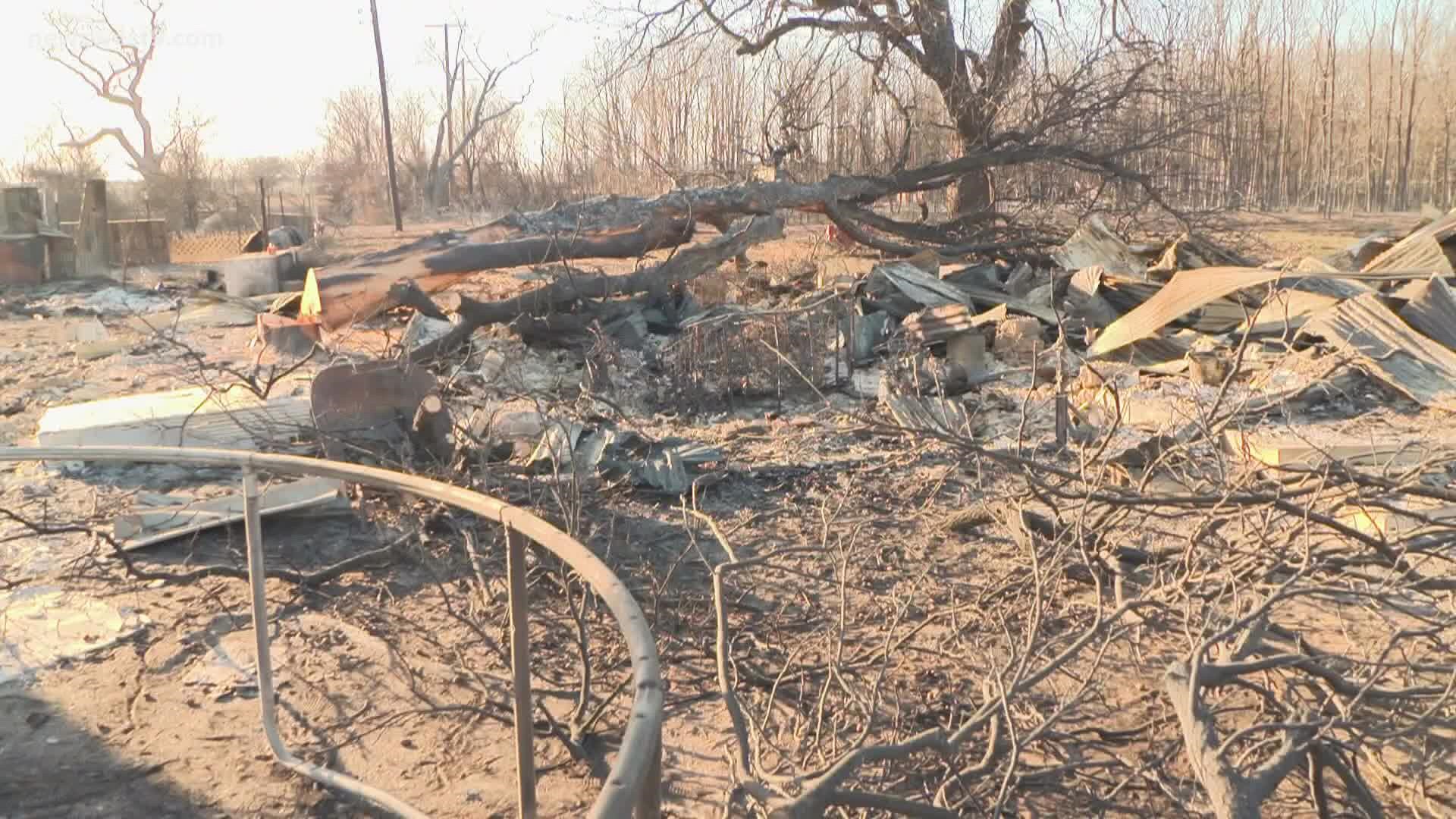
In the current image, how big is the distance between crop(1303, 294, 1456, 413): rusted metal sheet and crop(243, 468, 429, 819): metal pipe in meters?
6.76

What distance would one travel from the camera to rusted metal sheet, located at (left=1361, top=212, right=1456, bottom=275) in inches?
386

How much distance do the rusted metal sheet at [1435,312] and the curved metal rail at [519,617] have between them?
7.99 m

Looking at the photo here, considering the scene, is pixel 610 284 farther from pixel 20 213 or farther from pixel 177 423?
pixel 20 213

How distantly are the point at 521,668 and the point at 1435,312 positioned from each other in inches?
328

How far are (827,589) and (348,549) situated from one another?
7.35 feet

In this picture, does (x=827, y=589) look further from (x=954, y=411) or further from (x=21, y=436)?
(x=21, y=436)

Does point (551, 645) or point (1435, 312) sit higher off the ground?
point (1435, 312)

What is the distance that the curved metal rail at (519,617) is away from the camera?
1135mm

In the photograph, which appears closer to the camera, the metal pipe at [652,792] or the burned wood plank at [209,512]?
the metal pipe at [652,792]

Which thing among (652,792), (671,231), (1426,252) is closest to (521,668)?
(652,792)

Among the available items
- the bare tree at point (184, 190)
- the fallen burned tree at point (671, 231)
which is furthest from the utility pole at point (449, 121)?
the fallen burned tree at point (671, 231)

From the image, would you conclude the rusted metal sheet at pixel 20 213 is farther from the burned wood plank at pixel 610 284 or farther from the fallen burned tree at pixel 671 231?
the burned wood plank at pixel 610 284

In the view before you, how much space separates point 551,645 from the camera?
4.24 meters

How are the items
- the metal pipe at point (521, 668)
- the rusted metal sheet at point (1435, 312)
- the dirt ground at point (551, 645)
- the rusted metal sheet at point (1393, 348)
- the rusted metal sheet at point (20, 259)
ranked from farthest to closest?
1. the rusted metal sheet at point (20, 259)
2. the rusted metal sheet at point (1435, 312)
3. the rusted metal sheet at point (1393, 348)
4. the dirt ground at point (551, 645)
5. the metal pipe at point (521, 668)
